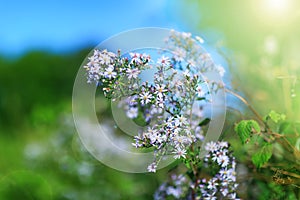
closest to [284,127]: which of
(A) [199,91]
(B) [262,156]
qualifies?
(B) [262,156]

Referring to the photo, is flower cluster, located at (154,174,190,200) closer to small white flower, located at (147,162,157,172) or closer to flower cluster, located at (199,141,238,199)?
flower cluster, located at (199,141,238,199)

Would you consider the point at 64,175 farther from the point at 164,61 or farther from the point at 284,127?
the point at 164,61

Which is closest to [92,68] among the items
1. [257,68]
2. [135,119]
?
[135,119]

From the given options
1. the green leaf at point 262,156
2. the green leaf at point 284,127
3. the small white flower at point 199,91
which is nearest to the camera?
the small white flower at point 199,91

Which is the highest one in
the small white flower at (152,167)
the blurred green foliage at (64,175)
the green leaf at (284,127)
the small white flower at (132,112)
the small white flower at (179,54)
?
the blurred green foliage at (64,175)

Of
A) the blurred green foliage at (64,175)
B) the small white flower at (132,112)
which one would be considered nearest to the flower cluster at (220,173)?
the small white flower at (132,112)

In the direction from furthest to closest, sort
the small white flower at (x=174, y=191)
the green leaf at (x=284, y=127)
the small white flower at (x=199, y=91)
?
the small white flower at (x=174, y=191) < the green leaf at (x=284, y=127) < the small white flower at (x=199, y=91)

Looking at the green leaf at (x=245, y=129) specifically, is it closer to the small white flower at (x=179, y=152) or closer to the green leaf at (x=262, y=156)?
the green leaf at (x=262, y=156)

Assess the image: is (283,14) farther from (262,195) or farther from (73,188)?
(262,195)

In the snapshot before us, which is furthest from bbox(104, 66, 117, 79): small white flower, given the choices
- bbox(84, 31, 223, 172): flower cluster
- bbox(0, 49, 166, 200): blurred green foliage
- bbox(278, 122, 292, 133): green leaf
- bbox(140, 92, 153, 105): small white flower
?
bbox(0, 49, 166, 200): blurred green foliage

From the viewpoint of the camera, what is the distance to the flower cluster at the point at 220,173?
152cm

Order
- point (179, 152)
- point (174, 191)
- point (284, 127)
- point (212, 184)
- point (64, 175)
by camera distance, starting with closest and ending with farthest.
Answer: point (179, 152), point (212, 184), point (284, 127), point (174, 191), point (64, 175)

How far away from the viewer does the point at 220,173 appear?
158cm

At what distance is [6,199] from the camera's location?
3215 mm
